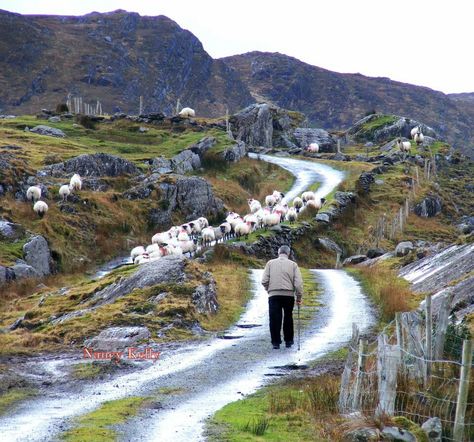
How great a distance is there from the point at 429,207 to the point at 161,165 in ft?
75.9

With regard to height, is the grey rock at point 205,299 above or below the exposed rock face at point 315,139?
below

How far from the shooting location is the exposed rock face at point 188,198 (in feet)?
170

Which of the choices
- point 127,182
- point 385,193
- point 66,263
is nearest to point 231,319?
point 66,263

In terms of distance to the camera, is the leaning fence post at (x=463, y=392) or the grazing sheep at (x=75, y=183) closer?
the leaning fence post at (x=463, y=392)

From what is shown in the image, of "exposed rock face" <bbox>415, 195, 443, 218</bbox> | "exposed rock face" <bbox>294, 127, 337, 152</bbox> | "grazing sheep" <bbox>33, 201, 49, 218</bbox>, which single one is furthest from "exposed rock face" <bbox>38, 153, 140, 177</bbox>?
"exposed rock face" <bbox>294, 127, 337, 152</bbox>

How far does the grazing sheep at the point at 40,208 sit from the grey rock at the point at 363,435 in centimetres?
3445

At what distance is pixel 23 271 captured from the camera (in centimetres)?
3431

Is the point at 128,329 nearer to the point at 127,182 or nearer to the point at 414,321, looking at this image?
the point at 414,321

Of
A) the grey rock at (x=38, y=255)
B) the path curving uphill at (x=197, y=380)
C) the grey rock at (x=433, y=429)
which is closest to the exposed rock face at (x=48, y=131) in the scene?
the grey rock at (x=38, y=255)

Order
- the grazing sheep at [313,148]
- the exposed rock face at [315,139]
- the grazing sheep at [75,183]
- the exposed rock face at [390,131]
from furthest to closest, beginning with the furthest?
1. the exposed rock face at [390,131]
2. the exposed rock face at [315,139]
3. the grazing sheep at [313,148]
4. the grazing sheep at [75,183]

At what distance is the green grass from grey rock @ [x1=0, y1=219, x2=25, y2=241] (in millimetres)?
25720

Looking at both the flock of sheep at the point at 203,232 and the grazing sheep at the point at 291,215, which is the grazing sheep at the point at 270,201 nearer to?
the flock of sheep at the point at 203,232

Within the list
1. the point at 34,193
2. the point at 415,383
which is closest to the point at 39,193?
the point at 34,193

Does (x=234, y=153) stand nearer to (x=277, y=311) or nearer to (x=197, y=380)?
(x=277, y=311)
